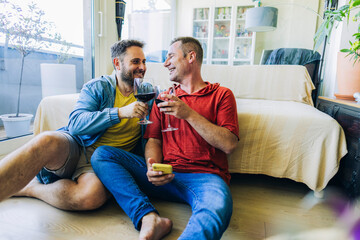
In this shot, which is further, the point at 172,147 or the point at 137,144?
the point at 137,144

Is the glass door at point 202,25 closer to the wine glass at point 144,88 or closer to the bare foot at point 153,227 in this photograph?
the wine glass at point 144,88

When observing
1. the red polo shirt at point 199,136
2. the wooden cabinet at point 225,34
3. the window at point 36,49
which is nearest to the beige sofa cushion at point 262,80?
the window at point 36,49

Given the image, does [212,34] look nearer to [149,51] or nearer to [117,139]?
[149,51]

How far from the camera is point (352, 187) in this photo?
127 cm

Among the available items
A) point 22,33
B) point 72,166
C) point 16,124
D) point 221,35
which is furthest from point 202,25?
point 72,166

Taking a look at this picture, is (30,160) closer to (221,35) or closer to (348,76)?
(348,76)

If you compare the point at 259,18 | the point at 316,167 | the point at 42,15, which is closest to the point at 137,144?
the point at 316,167

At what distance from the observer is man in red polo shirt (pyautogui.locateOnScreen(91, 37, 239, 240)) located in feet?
3.34

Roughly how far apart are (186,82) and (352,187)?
3.42 feet

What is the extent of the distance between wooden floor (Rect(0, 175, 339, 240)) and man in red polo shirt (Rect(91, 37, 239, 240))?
101 mm

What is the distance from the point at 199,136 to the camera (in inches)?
47.3

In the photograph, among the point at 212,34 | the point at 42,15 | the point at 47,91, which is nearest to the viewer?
the point at 42,15

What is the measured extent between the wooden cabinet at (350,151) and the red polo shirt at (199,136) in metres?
0.65

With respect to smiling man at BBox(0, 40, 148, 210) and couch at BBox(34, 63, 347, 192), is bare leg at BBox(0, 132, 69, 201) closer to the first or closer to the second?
smiling man at BBox(0, 40, 148, 210)
